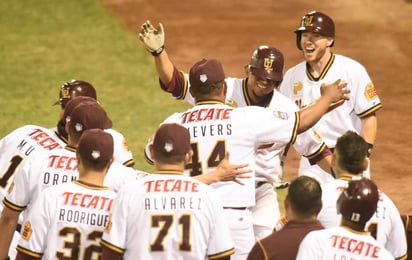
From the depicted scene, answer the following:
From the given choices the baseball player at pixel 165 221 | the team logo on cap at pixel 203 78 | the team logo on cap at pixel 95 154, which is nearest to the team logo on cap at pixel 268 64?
the team logo on cap at pixel 203 78

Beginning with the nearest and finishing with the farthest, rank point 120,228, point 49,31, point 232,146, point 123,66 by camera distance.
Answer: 1. point 120,228
2. point 232,146
3. point 123,66
4. point 49,31

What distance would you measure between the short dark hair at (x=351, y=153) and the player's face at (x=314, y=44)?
2468mm

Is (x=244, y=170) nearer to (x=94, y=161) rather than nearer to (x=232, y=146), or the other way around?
(x=232, y=146)

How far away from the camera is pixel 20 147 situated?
7.65 metres

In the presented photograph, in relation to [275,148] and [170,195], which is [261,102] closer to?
[275,148]

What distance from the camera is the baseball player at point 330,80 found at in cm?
931

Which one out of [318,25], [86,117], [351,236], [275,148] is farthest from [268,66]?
[351,236]

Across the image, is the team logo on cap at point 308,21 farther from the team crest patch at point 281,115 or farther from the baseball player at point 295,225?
the baseball player at point 295,225

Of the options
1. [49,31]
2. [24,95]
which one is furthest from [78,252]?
[49,31]

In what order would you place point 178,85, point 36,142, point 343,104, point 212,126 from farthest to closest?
point 343,104, point 178,85, point 36,142, point 212,126

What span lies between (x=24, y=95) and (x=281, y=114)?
7.28 metres

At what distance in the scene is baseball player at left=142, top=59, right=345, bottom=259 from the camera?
736cm

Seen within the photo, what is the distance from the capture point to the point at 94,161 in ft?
21.5

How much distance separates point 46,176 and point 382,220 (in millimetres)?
2212
